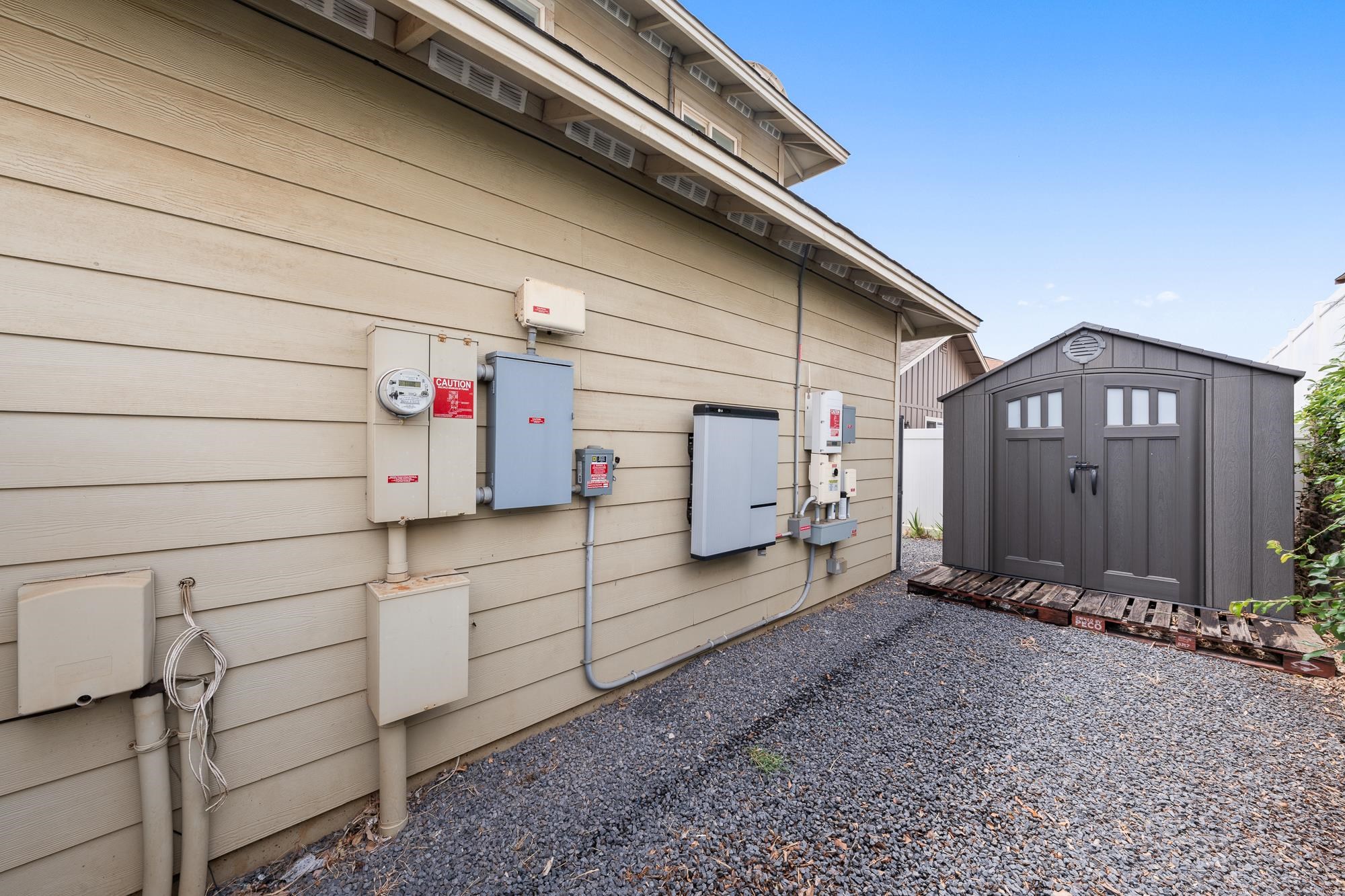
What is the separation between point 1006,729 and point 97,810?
339 centimetres

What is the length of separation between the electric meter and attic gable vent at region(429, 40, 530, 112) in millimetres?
1175

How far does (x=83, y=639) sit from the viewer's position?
1.20 meters

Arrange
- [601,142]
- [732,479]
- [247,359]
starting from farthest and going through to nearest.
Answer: [732,479] → [601,142] → [247,359]

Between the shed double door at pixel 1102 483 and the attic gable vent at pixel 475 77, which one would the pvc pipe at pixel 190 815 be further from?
the shed double door at pixel 1102 483

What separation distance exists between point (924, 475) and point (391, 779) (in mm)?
8173

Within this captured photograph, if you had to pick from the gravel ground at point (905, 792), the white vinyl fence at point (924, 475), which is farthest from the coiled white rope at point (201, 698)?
the white vinyl fence at point (924, 475)

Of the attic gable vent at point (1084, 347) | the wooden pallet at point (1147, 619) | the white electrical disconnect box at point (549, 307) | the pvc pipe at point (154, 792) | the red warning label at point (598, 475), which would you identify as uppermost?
the attic gable vent at point (1084, 347)

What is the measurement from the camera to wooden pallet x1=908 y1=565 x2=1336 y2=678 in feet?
9.64

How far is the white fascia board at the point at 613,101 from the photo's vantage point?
4.95ft

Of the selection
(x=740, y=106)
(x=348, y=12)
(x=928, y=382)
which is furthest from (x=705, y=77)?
(x=928, y=382)

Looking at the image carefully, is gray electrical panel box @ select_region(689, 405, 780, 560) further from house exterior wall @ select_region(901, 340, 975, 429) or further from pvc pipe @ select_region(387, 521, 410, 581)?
house exterior wall @ select_region(901, 340, 975, 429)

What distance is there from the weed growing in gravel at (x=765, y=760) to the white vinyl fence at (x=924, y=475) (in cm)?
657

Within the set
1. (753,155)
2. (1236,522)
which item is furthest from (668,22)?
(1236,522)

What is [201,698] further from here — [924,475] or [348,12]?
[924,475]
